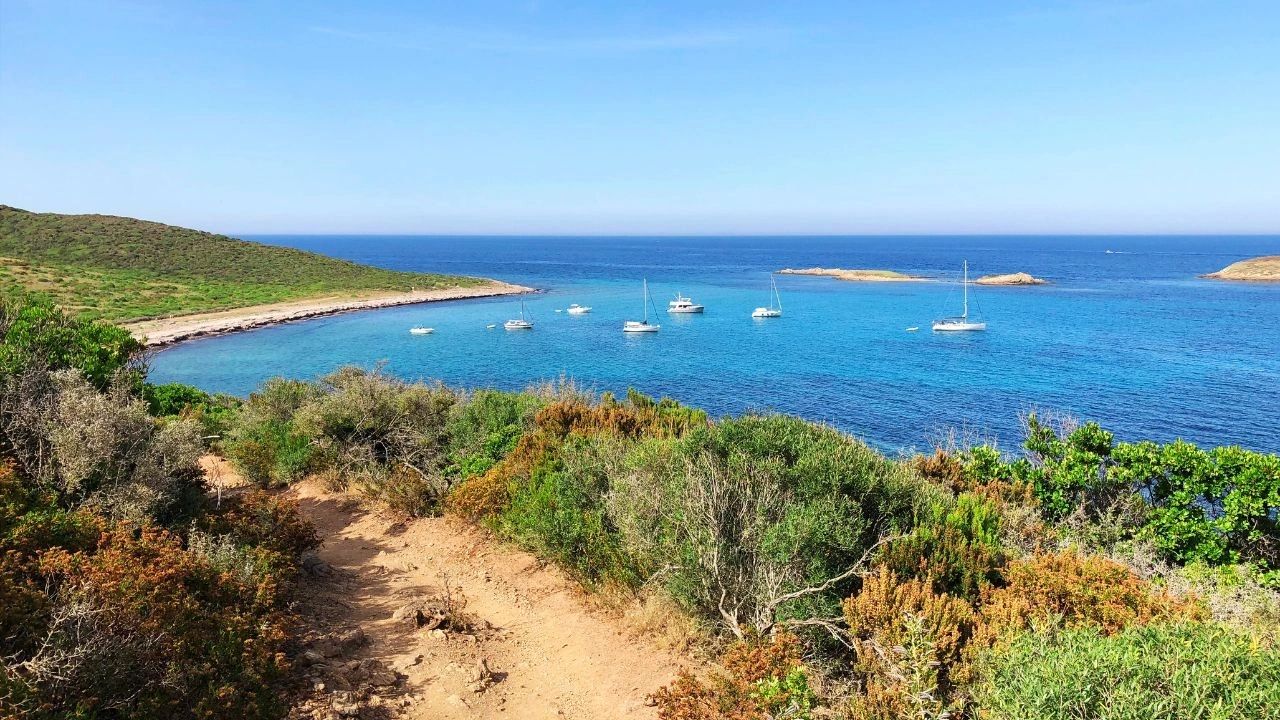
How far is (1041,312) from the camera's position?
69125 mm

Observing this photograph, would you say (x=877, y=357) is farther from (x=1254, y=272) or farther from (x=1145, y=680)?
(x=1254, y=272)

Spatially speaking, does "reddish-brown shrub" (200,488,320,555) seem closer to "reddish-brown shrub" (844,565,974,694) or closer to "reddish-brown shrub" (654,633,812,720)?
"reddish-brown shrub" (654,633,812,720)

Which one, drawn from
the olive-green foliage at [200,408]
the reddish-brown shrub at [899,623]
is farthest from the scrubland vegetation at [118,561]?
the olive-green foliage at [200,408]

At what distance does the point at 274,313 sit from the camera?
6278 cm

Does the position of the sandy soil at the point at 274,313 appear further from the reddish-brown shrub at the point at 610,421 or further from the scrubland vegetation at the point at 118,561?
the reddish-brown shrub at the point at 610,421

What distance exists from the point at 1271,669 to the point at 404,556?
959 cm

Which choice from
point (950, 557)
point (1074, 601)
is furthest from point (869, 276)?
point (1074, 601)

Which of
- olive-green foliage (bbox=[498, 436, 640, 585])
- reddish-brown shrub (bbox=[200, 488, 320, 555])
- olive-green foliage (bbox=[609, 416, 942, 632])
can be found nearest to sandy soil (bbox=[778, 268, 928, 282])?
olive-green foliage (bbox=[498, 436, 640, 585])

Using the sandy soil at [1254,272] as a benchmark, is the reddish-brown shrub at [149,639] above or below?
below

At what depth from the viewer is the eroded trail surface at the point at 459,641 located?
21.0 feet

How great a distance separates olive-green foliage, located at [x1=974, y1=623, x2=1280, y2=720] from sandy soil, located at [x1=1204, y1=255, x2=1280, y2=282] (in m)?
134

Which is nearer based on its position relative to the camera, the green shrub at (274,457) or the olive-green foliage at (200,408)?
the green shrub at (274,457)

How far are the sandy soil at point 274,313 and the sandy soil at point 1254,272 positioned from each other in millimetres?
109637

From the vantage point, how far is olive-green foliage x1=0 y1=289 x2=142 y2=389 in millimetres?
9203
